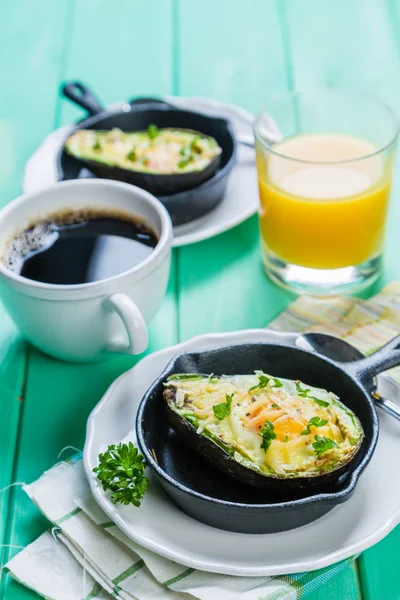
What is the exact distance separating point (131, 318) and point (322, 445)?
1.19 feet

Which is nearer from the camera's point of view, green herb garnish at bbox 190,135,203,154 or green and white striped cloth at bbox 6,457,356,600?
green and white striped cloth at bbox 6,457,356,600

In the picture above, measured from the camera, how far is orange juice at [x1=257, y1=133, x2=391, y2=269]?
148 centimetres

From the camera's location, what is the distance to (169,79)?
220 cm

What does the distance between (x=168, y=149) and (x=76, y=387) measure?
1.87ft

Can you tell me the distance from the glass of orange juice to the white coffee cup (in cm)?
23

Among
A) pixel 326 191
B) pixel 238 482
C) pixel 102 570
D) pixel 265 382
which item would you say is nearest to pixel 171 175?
pixel 326 191

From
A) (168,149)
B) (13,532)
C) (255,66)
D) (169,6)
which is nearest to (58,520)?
(13,532)

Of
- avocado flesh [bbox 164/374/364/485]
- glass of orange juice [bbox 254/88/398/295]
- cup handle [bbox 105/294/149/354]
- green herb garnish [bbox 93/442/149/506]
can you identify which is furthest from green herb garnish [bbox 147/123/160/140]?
green herb garnish [bbox 93/442/149/506]

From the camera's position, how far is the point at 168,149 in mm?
1739

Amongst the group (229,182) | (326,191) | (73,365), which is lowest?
(73,365)

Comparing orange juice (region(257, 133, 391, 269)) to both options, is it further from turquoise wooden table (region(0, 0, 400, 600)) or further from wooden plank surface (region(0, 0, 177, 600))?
wooden plank surface (region(0, 0, 177, 600))

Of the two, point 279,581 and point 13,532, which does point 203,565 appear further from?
point 13,532

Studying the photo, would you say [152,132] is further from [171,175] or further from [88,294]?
[88,294]

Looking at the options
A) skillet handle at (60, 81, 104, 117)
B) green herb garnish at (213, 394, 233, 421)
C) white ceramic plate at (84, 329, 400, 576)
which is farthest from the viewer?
skillet handle at (60, 81, 104, 117)
